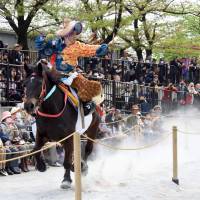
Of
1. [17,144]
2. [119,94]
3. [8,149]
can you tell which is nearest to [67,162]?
[8,149]

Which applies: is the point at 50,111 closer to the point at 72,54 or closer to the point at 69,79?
the point at 69,79

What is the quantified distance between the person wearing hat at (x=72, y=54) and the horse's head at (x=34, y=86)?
0.92m

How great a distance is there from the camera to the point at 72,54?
10.3 meters

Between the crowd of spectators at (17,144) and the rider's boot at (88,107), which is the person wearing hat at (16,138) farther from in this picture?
the rider's boot at (88,107)

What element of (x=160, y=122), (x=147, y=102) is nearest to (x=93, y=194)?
(x=160, y=122)

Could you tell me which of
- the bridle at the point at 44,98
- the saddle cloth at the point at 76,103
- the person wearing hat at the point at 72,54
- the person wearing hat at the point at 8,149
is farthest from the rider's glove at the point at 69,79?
the person wearing hat at the point at 8,149

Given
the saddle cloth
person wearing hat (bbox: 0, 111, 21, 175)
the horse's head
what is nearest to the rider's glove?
the saddle cloth

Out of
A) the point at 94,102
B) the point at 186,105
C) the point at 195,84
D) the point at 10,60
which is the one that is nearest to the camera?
the point at 94,102

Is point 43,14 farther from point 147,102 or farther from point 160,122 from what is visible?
point 160,122

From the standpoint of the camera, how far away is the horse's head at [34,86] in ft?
27.3

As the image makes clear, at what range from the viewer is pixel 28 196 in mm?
8977

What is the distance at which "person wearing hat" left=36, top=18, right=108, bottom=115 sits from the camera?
32.3ft

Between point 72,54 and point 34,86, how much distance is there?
1.95m

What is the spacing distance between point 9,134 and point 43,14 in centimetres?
1283
